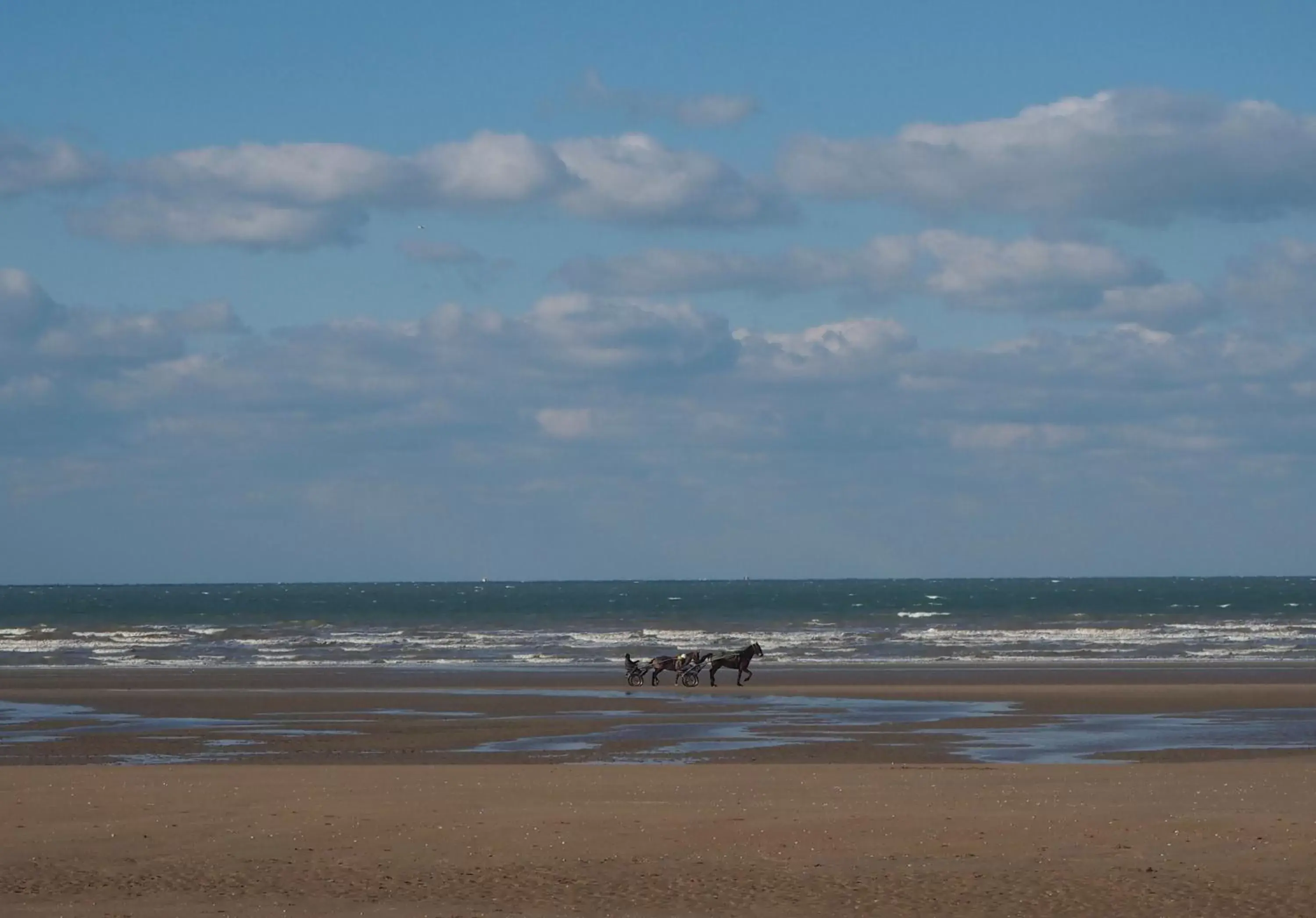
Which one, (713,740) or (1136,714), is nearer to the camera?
(713,740)

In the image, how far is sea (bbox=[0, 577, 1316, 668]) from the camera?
47.2 meters

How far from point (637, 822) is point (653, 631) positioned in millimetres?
49543

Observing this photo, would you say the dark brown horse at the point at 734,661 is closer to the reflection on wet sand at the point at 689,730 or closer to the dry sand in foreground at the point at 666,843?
the reflection on wet sand at the point at 689,730

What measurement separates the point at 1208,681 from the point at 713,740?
16906 mm

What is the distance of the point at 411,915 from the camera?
32.5 ft

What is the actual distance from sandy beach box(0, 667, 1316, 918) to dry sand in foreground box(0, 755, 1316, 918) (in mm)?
35

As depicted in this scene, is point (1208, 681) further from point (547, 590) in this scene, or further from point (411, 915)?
point (547, 590)

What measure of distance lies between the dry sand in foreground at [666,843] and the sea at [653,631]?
27413 millimetres

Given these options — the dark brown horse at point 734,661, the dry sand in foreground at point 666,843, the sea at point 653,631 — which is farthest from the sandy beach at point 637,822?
the sea at point 653,631

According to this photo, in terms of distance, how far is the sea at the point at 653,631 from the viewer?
1858 inches

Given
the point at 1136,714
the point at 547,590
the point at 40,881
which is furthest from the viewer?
the point at 547,590

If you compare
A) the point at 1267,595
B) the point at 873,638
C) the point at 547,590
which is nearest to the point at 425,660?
the point at 873,638

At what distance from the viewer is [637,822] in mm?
13086

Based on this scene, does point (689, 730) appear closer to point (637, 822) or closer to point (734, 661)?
point (637, 822)
